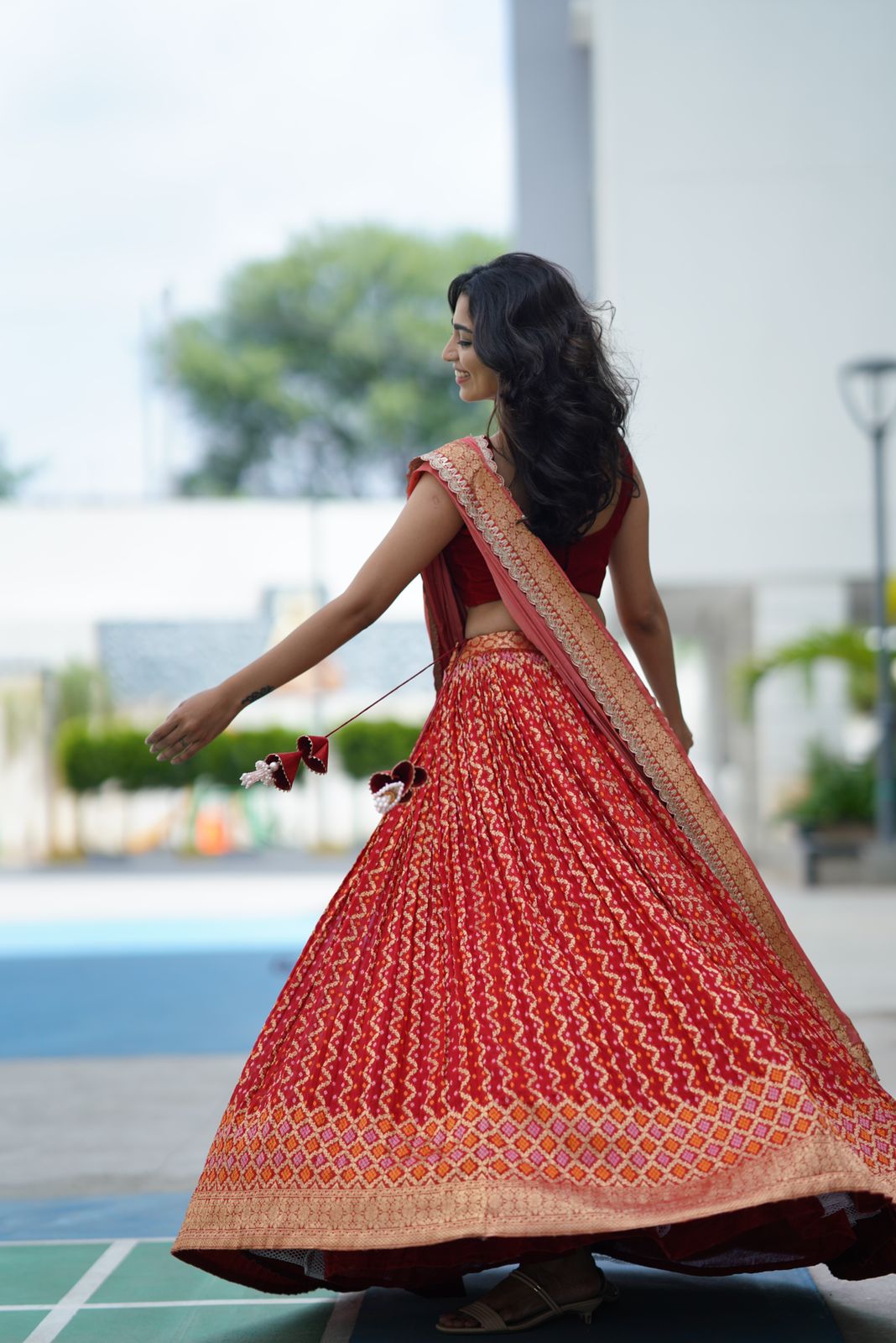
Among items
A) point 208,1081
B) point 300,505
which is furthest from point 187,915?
point 300,505

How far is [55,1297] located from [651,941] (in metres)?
1.18

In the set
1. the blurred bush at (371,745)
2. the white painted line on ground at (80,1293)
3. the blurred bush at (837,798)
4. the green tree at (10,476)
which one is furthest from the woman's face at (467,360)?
the green tree at (10,476)

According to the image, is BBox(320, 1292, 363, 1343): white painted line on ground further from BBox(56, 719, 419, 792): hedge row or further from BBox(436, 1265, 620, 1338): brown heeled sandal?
BBox(56, 719, 419, 792): hedge row

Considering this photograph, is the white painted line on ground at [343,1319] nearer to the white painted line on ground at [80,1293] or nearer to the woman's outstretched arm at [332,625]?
the white painted line on ground at [80,1293]

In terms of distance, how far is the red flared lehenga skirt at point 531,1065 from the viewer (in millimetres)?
2029

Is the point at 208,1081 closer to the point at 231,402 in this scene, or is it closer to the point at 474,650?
the point at 474,650

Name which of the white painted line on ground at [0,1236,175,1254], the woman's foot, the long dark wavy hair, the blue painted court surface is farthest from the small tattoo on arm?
the blue painted court surface

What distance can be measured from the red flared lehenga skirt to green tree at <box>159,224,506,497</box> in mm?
29246

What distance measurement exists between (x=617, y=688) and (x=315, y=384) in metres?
30.8

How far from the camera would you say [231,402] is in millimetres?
32344

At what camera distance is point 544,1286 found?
2303mm

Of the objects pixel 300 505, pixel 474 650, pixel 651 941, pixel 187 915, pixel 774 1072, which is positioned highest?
pixel 300 505

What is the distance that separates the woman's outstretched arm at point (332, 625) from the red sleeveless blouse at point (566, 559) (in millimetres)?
50

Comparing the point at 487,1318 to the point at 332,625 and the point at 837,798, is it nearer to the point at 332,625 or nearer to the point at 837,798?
the point at 332,625
